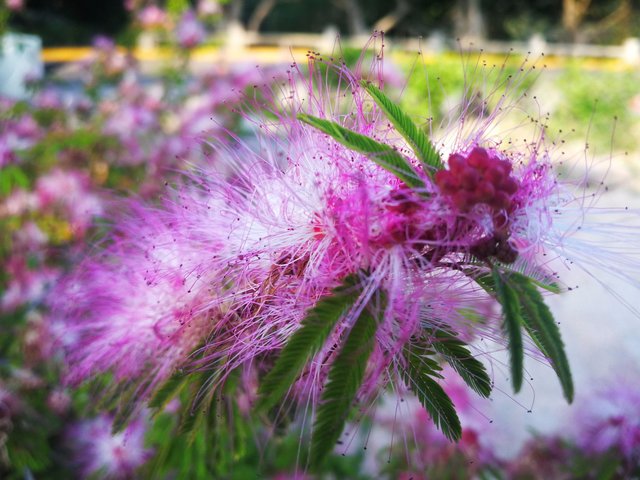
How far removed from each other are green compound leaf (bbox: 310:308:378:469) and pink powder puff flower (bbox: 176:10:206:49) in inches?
150

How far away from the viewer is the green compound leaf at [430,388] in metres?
0.83

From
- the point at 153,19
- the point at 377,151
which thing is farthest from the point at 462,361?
the point at 153,19

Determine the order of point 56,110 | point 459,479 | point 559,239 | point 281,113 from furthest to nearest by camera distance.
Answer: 1. point 56,110
2. point 459,479
3. point 281,113
4. point 559,239

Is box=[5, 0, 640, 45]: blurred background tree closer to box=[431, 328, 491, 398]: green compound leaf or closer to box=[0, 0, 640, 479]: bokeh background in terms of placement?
box=[0, 0, 640, 479]: bokeh background

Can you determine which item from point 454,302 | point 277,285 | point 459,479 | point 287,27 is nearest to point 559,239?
point 454,302

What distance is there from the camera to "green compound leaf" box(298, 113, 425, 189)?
75 cm

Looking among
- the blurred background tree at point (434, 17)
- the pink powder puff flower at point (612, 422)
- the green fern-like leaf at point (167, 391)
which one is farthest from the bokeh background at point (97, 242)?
the blurred background tree at point (434, 17)

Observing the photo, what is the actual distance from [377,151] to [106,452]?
1.60m

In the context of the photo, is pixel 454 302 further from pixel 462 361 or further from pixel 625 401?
pixel 625 401

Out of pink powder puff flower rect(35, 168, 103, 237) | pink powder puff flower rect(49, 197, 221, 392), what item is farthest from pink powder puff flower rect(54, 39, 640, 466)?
pink powder puff flower rect(35, 168, 103, 237)

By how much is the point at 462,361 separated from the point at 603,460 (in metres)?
0.86

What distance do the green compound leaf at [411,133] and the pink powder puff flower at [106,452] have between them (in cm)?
127

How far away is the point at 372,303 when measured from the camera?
0.74 meters

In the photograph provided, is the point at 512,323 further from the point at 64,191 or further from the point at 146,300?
the point at 64,191
